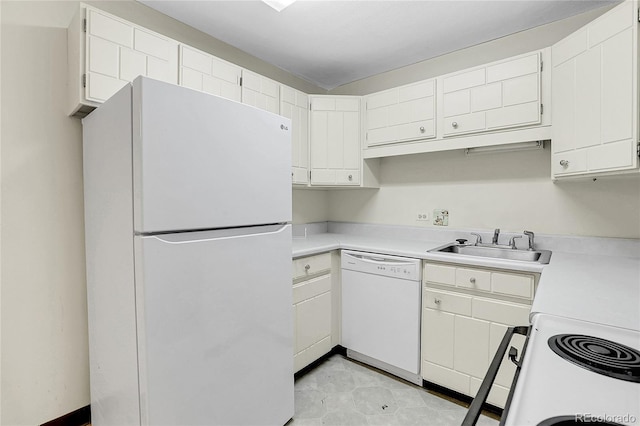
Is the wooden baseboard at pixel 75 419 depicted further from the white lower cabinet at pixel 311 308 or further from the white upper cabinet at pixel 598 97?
the white upper cabinet at pixel 598 97

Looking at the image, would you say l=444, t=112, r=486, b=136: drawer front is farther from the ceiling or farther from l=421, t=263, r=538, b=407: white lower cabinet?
l=421, t=263, r=538, b=407: white lower cabinet

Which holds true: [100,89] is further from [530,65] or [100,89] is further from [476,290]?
[530,65]

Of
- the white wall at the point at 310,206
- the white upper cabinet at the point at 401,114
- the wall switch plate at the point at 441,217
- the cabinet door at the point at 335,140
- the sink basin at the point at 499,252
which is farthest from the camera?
the white wall at the point at 310,206

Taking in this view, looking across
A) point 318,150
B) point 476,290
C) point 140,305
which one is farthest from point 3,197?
point 476,290

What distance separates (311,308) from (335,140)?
137cm

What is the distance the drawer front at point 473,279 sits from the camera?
174cm

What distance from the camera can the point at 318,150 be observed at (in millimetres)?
2578

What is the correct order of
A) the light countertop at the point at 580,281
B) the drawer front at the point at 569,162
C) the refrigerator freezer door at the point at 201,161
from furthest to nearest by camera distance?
1. the drawer front at the point at 569,162
2. the refrigerator freezer door at the point at 201,161
3. the light countertop at the point at 580,281

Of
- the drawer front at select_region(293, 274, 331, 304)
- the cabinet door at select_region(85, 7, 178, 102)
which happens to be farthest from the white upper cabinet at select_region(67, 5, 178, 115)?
the drawer front at select_region(293, 274, 331, 304)

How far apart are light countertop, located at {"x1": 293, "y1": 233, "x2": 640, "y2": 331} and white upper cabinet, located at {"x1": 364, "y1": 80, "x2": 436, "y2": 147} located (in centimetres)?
87

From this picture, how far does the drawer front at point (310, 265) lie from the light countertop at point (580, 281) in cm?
5

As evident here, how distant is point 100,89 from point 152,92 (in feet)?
2.04

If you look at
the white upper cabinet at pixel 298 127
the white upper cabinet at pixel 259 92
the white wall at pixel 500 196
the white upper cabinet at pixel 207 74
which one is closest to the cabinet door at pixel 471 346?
the white wall at pixel 500 196

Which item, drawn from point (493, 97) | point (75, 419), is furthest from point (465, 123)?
point (75, 419)
